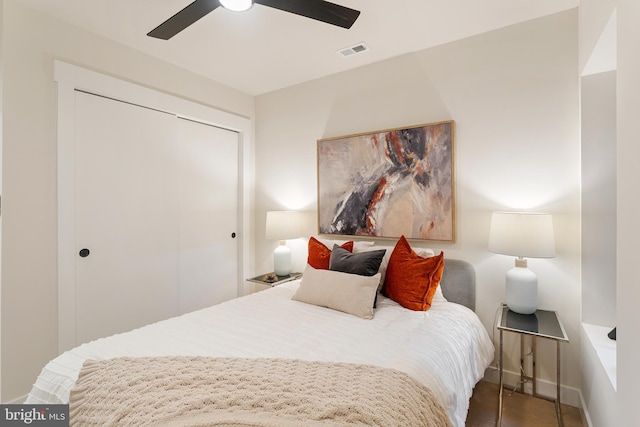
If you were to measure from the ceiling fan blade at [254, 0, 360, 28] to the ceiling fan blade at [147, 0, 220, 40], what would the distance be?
0.25m

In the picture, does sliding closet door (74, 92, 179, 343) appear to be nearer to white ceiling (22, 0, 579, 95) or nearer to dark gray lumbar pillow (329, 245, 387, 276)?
white ceiling (22, 0, 579, 95)

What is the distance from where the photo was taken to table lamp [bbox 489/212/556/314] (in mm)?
1868

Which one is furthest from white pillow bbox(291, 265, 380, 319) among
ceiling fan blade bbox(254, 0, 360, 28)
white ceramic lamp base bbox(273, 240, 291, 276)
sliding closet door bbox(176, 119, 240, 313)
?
ceiling fan blade bbox(254, 0, 360, 28)

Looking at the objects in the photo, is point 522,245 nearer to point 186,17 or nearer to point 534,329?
point 534,329

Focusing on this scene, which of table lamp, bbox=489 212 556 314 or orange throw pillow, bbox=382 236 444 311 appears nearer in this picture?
table lamp, bbox=489 212 556 314

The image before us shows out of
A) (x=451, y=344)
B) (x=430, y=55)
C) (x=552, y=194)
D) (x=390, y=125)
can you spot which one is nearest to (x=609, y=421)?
(x=451, y=344)

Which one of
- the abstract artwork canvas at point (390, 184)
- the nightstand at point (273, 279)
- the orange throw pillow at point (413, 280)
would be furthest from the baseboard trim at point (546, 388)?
the nightstand at point (273, 279)

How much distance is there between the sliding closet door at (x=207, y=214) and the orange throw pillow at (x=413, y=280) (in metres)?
1.89


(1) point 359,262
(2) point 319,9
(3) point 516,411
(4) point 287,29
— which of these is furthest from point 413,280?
(4) point 287,29

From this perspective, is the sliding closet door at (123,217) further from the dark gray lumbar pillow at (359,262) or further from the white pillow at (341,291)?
the dark gray lumbar pillow at (359,262)

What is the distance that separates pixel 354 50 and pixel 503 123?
4.16 ft

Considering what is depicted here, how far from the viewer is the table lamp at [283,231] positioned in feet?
9.93

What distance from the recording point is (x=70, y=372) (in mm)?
1240

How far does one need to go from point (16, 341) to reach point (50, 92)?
163cm
